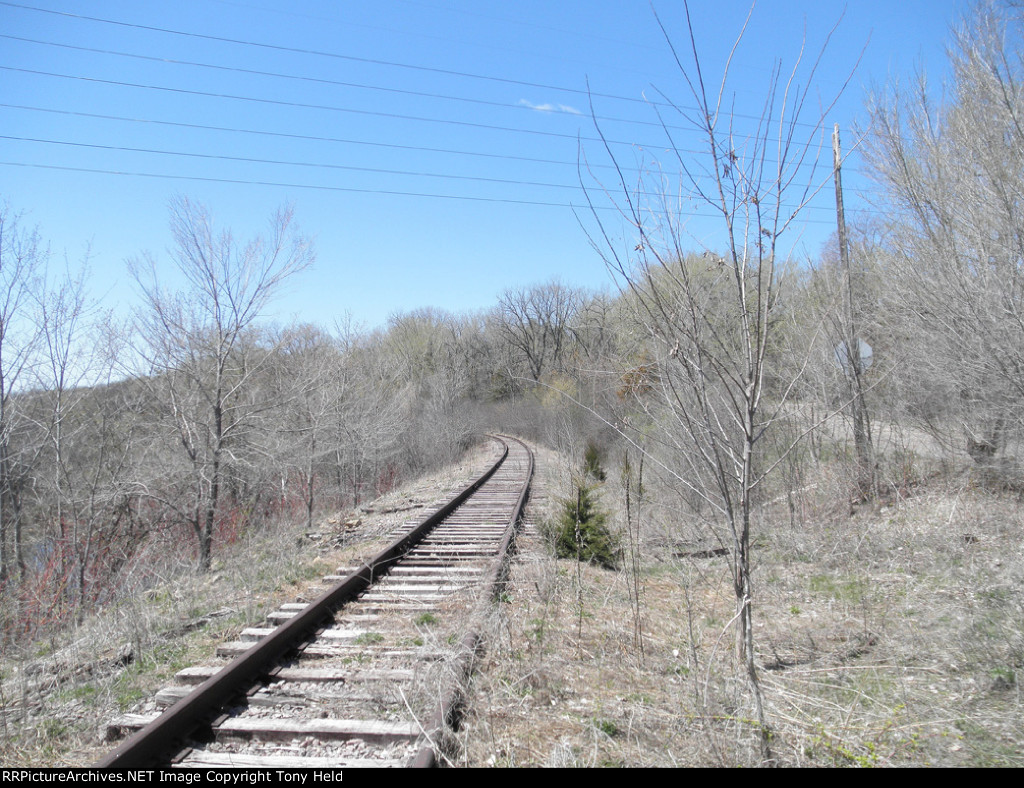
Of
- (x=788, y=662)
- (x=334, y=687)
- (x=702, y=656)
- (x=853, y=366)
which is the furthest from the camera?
(x=853, y=366)

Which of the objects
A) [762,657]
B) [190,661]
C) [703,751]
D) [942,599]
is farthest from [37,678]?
[942,599]

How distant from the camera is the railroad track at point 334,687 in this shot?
3.21 meters

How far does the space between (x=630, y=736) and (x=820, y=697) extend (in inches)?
48.4

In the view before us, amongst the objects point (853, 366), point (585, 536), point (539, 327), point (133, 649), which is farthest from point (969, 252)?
point (539, 327)

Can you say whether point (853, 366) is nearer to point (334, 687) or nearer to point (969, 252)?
point (969, 252)

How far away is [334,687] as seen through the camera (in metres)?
4.04

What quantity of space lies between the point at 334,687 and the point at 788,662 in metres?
3.18

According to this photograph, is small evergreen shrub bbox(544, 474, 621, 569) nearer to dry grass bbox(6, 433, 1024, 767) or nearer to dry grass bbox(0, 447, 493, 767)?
dry grass bbox(6, 433, 1024, 767)

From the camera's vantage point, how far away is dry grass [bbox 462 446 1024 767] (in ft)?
10.1

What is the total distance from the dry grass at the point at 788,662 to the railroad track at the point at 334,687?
0.99 ft

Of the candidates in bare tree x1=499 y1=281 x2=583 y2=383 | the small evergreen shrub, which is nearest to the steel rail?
the small evergreen shrub

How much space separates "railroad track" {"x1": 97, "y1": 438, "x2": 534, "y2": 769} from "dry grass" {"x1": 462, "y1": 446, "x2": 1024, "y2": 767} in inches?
11.9

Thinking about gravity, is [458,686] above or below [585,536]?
below

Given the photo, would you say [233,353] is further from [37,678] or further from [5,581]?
[37,678]
